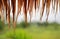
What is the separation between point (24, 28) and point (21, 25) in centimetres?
4

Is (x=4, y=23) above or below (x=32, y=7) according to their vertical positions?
below

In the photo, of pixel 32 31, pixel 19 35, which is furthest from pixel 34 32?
pixel 19 35

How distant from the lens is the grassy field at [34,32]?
1386mm

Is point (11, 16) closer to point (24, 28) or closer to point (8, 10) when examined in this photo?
point (8, 10)

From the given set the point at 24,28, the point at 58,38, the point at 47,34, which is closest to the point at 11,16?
the point at 24,28

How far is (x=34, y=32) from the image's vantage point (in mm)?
1411

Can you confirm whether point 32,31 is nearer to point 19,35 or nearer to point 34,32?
point 34,32

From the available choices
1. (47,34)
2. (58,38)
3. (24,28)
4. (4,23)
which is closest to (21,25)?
(24,28)

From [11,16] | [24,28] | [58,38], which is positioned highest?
[11,16]

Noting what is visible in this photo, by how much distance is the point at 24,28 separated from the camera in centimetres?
140

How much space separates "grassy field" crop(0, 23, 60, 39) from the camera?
139 cm

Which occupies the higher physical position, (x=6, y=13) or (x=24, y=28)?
(x=6, y=13)

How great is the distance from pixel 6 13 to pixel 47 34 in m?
0.45

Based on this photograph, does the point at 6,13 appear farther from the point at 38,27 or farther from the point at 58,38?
the point at 58,38
